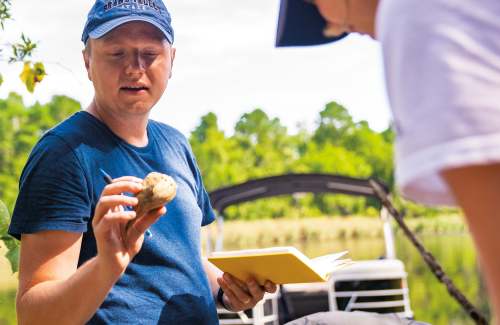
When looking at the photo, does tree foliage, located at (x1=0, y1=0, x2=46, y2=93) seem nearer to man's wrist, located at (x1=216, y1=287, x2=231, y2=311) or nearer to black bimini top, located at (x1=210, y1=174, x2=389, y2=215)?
man's wrist, located at (x1=216, y1=287, x2=231, y2=311)

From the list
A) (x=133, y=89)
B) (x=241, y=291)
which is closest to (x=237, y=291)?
(x=241, y=291)

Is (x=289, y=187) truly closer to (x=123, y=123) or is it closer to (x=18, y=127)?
(x=123, y=123)

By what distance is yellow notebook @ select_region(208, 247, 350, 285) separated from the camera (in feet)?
6.42

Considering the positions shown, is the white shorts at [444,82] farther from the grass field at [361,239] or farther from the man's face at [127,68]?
the grass field at [361,239]

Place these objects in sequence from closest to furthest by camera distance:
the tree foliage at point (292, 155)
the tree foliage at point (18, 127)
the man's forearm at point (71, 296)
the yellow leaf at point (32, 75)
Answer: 1. the man's forearm at point (71, 296)
2. the yellow leaf at point (32, 75)
3. the tree foliage at point (18, 127)
4. the tree foliage at point (292, 155)

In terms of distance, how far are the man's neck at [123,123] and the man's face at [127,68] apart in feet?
0.06

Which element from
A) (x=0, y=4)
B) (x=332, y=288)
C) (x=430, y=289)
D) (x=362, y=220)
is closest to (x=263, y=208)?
(x=362, y=220)

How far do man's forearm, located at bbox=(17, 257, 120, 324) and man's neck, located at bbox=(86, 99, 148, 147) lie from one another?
453 millimetres

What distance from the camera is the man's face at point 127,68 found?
206 cm

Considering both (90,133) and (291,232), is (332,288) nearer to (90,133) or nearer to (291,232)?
(90,133)

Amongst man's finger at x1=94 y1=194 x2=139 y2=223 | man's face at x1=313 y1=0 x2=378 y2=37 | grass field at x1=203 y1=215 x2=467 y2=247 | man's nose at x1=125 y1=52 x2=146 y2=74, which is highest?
man's nose at x1=125 y1=52 x2=146 y2=74

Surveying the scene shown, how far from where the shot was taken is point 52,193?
1891 mm

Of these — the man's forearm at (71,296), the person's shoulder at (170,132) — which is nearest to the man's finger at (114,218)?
the man's forearm at (71,296)

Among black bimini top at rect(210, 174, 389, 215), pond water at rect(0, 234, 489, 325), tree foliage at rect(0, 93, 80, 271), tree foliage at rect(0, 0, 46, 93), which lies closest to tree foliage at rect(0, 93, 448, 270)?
tree foliage at rect(0, 93, 80, 271)
